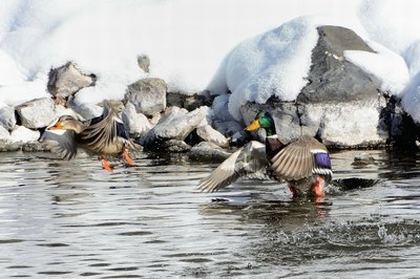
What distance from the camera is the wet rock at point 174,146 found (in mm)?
16688

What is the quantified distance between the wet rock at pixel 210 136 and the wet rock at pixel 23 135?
2.70m

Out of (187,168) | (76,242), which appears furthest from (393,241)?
(187,168)

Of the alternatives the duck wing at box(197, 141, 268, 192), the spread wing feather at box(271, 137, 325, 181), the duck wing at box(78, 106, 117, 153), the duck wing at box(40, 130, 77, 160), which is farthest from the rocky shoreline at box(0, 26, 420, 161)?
the spread wing feather at box(271, 137, 325, 181)

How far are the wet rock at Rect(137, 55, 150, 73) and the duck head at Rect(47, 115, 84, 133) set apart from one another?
23.9 ft

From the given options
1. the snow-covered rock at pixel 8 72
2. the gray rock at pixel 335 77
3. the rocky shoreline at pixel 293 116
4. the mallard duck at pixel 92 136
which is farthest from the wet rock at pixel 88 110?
the mallard duck at pixel 92 136

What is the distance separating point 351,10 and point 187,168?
19.4 ft

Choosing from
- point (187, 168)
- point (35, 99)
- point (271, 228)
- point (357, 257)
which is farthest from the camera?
point (35, 99)

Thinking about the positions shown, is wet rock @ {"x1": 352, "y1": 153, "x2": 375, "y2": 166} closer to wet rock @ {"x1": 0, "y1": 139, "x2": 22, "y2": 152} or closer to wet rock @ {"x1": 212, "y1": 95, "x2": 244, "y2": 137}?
wet rock @ {"x1": 212, "y1": 95, "x2": 244, "y2": 137}

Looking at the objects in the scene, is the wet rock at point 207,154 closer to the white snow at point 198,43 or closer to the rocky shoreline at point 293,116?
the rocky shoreline at point 293,116

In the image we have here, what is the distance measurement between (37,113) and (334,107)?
4735 millimetres

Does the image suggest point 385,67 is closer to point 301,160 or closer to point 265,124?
point 265,124

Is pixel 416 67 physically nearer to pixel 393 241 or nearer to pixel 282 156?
pixel 282 156

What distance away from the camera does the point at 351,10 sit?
19312 millimetres

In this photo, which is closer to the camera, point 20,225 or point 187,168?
point 20,225
